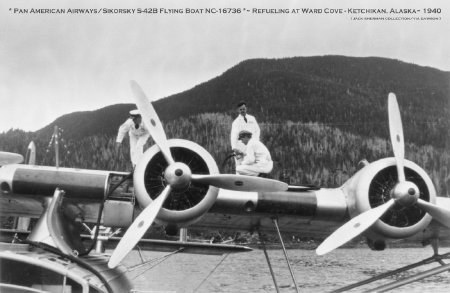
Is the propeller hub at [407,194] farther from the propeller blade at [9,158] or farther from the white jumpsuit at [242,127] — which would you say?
the propeller blade at [9,158]

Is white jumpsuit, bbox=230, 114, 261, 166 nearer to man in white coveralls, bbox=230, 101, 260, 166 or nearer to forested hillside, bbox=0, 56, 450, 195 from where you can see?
man in white coveralls, bbox=230, 101, 260, 166

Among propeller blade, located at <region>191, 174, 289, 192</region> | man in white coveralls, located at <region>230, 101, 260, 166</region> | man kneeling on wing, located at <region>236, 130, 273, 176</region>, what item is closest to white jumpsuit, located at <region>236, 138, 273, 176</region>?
man kneeling on wing, located at <region>236, 130, 273, 176</region>

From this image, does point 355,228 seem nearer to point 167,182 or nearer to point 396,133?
point 396,133

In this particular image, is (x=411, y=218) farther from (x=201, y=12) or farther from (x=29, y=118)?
(x=29, y=118)

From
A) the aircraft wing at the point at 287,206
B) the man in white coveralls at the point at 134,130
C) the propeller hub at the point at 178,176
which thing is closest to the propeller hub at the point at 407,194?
the aircraft wing at the point at 287,206

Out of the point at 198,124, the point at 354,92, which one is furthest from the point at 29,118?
the point at 354,92
